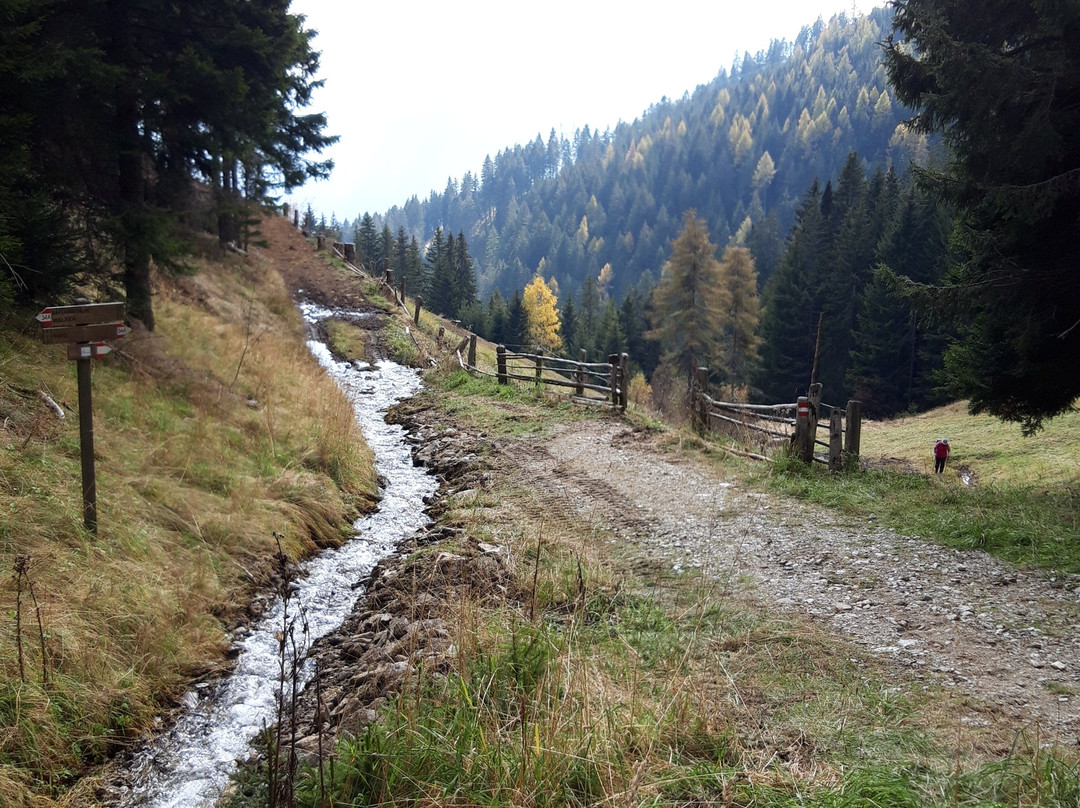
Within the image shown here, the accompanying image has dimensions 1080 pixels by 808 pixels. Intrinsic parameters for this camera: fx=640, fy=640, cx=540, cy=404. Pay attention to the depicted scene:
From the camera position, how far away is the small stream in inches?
167

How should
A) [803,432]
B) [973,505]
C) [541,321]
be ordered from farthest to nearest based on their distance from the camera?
[541,321], [803,432], [973,505]

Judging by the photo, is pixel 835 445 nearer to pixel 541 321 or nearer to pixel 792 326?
pixel 792 326

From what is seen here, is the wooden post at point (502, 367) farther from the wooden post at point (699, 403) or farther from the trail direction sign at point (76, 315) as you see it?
the trail direction sign at point (76, 315)

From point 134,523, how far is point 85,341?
1914mm

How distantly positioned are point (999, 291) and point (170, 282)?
58.1ft

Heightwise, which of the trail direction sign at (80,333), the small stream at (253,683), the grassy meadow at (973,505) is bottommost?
the small stream at (253,683)

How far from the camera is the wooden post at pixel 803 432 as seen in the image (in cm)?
1018

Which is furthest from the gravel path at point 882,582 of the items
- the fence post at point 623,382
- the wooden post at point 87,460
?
the wooden post at point 87,460

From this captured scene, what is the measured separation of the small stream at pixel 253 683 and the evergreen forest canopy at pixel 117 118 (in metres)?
5.00

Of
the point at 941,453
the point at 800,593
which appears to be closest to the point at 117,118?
the point at 800,593

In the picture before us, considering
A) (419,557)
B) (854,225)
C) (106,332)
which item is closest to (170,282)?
(106,332)

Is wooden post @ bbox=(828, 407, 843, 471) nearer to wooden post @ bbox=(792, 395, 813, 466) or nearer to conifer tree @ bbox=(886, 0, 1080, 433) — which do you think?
wooden post @ bbox=(792, 395, 813, 466)

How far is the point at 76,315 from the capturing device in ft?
19.6

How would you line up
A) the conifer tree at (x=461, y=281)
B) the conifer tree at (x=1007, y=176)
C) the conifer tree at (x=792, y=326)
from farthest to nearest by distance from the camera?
1. the conifer tree at (x=461, y=281)
2. the conifer tree at (x=792, y=326)
3. the conifer tree at (x=1007, y=176)
